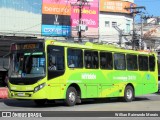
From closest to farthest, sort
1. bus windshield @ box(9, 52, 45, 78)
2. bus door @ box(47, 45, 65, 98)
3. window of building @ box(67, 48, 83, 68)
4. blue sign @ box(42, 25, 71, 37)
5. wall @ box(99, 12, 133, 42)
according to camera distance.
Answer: bus windshield @ box(9, 52, 45, 78)
bus door @ box(47, 45, 65, 98)
window of building @ box(67, 48, 83, 68)
blue sign @ box(42, 25, 71, 37)
wall @ box(99, 12, 133, 42)

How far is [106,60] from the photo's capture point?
21.7 meters

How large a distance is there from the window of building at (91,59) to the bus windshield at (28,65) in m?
3.01

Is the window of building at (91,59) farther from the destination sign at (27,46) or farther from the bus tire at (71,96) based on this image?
the destination sign at (27,46)

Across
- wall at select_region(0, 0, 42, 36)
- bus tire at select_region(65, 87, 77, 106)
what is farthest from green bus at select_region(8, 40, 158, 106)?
wall at select_region(0, 0, 42, 36)

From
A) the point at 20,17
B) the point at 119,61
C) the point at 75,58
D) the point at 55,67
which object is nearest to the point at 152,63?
the point at 119,61

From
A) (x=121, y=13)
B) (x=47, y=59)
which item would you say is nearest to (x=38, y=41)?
(x=47, y=59)

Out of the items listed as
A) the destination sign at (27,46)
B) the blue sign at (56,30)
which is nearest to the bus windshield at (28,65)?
the destination sign at (27,46)

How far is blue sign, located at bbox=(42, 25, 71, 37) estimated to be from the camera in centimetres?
4704

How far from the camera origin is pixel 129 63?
23656 millimetres

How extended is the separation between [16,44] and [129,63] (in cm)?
748

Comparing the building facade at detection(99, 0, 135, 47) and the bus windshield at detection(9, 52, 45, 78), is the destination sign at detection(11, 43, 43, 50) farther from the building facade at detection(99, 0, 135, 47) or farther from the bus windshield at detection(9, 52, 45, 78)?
the building facade at detection(99, 0, 135, 47)

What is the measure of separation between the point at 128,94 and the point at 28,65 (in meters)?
7.61

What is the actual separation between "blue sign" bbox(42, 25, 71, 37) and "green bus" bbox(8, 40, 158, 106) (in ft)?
79.1

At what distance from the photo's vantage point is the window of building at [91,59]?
2020 centimetres
